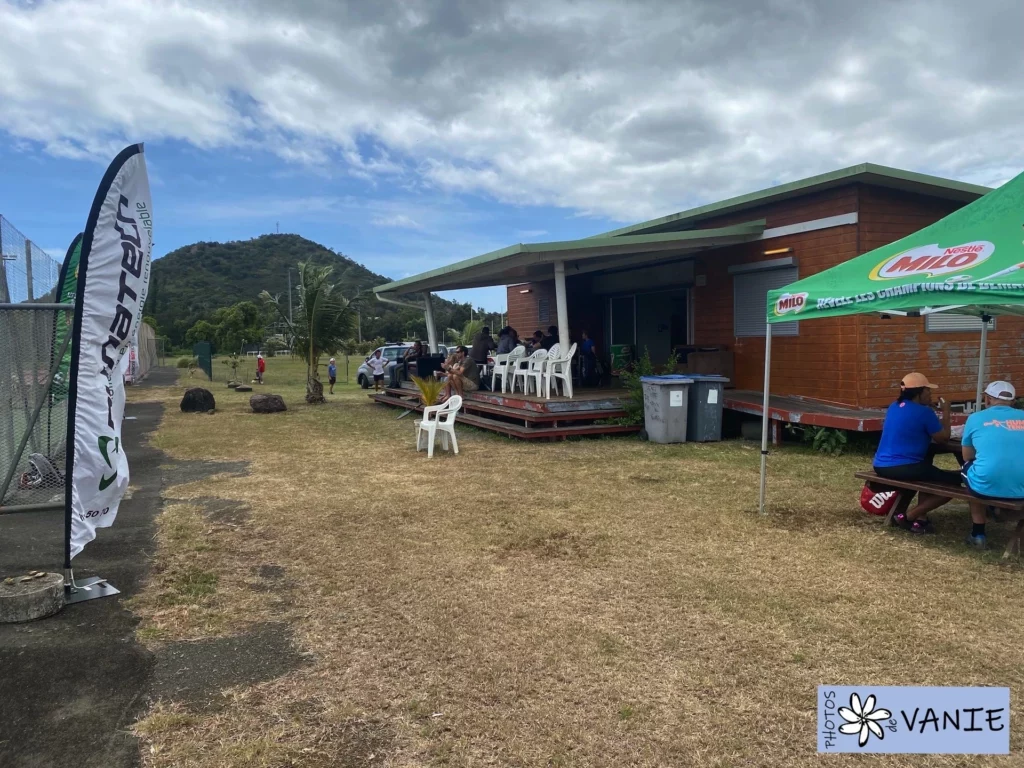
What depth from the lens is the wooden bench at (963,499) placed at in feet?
15.8

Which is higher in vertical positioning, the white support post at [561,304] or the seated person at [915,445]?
the white support post at [561,304]

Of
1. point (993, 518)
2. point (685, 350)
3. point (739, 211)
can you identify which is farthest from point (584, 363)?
point (993, 518)

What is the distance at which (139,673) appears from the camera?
340cm

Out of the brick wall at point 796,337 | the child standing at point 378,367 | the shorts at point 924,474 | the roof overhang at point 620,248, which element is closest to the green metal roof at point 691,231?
the roof overhang at point 620,248

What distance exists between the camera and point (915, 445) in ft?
18.4

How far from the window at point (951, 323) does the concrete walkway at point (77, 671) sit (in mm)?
10776

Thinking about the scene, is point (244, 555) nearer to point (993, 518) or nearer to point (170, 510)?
point (170, 510)

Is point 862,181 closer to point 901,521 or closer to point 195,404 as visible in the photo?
point 901,521

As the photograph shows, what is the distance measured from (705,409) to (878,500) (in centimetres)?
479

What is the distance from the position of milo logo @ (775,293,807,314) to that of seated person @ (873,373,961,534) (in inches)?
39.3

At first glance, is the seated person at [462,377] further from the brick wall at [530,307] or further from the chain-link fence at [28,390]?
the chain-link fence at [28,390]

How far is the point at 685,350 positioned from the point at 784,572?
910 cm

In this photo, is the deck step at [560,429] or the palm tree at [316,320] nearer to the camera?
the deck step at [560,429]

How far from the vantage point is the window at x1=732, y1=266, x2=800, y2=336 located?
11406 millimetres
